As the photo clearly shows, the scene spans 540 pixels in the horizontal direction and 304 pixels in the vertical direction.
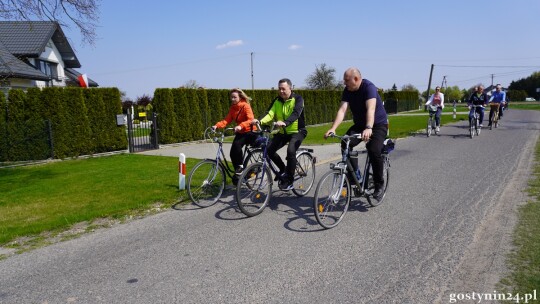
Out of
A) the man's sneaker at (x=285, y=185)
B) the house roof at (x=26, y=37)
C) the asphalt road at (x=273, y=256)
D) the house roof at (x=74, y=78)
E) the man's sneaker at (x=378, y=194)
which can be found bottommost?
the asphalt road at (x=273, y=256)

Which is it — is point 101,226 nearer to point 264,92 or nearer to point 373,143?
point 373,143

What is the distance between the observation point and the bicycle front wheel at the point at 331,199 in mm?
4730

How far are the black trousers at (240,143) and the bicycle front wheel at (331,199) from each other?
2014 millimetres

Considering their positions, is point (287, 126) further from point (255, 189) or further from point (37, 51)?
point (37, 51)

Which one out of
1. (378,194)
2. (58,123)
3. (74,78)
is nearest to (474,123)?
(378,194)

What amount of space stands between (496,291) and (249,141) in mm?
4230

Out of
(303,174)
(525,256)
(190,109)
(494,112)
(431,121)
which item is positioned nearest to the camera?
(525,256)

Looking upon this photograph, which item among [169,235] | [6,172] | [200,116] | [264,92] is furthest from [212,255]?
[264,92]

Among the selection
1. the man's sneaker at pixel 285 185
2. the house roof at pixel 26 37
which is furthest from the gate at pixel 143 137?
the house roof at pixel 26 37

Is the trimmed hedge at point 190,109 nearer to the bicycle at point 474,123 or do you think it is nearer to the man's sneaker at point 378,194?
the bicycle at point 474,123

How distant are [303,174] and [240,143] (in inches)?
46.6

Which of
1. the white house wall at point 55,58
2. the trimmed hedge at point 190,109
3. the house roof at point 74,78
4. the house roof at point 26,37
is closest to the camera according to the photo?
the trimmed hedge at point 190,109

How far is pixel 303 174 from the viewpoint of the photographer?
6688 mm

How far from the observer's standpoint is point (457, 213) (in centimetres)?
536
